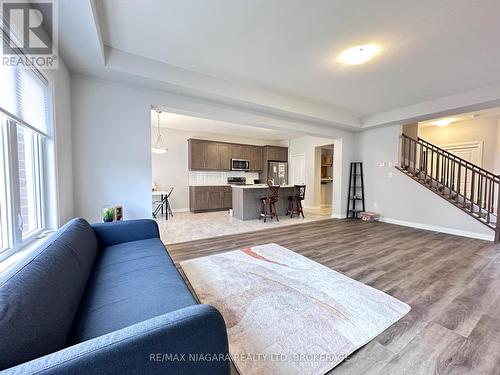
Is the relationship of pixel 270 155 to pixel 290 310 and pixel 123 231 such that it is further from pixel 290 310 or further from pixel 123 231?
pixel 290 310

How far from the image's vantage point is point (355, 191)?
20.7 feet

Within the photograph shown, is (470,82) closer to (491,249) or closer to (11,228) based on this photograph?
(491,249)

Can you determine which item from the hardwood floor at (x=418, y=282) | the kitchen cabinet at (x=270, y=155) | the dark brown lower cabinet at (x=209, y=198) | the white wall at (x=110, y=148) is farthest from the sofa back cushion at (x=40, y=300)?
the kitchen cabinet at (x=270, y=155)

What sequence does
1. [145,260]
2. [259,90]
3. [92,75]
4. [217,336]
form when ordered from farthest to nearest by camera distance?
[259,90] < [92,75] < [145,260] < [217,336]

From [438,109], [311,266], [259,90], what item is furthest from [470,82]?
[311,266]

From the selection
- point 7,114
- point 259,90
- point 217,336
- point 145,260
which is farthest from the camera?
point 259,90

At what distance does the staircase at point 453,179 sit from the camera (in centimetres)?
421

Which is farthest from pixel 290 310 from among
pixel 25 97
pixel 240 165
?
pixel 240 165

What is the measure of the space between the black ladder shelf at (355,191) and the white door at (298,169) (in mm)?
2126

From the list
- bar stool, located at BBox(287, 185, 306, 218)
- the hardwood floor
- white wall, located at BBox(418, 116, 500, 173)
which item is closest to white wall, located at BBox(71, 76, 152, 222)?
the hardwood floor

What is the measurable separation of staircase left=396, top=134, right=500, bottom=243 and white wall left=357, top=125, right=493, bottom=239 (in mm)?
147

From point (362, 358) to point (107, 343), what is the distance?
4.87 ft

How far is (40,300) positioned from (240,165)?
728 cm

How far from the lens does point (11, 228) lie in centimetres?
163
